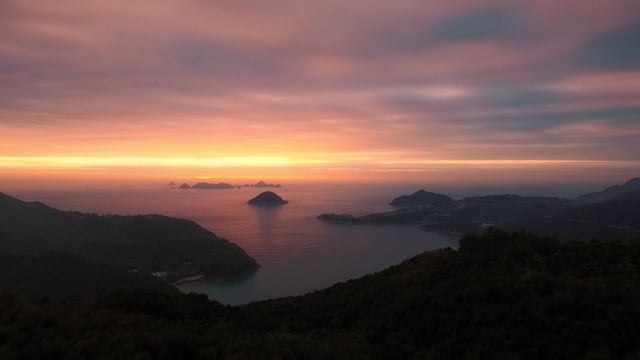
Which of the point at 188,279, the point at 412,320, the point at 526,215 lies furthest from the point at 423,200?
the point at 412,320

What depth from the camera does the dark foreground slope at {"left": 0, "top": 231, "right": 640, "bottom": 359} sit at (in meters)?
7.91

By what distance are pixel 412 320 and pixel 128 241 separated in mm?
49582

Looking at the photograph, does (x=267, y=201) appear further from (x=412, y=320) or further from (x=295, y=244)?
(x=412, y=320)

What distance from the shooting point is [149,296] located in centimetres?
1184

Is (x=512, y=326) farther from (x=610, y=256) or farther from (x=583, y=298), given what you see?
(x=610, y=256)

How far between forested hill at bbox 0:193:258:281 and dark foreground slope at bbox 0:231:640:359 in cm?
3256

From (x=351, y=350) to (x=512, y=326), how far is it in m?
3.33

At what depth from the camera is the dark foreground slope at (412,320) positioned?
7.91m

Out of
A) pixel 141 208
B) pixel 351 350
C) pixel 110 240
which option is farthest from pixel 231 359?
pixel 141 208

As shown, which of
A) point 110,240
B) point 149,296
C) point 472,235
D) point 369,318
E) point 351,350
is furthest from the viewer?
point 110,240

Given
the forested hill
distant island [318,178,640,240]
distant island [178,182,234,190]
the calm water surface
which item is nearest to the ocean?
the calm water surface

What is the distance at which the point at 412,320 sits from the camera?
1116cm

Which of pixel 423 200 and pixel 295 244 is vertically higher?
pixel 423 200

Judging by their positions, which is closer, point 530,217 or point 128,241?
point 128,241
